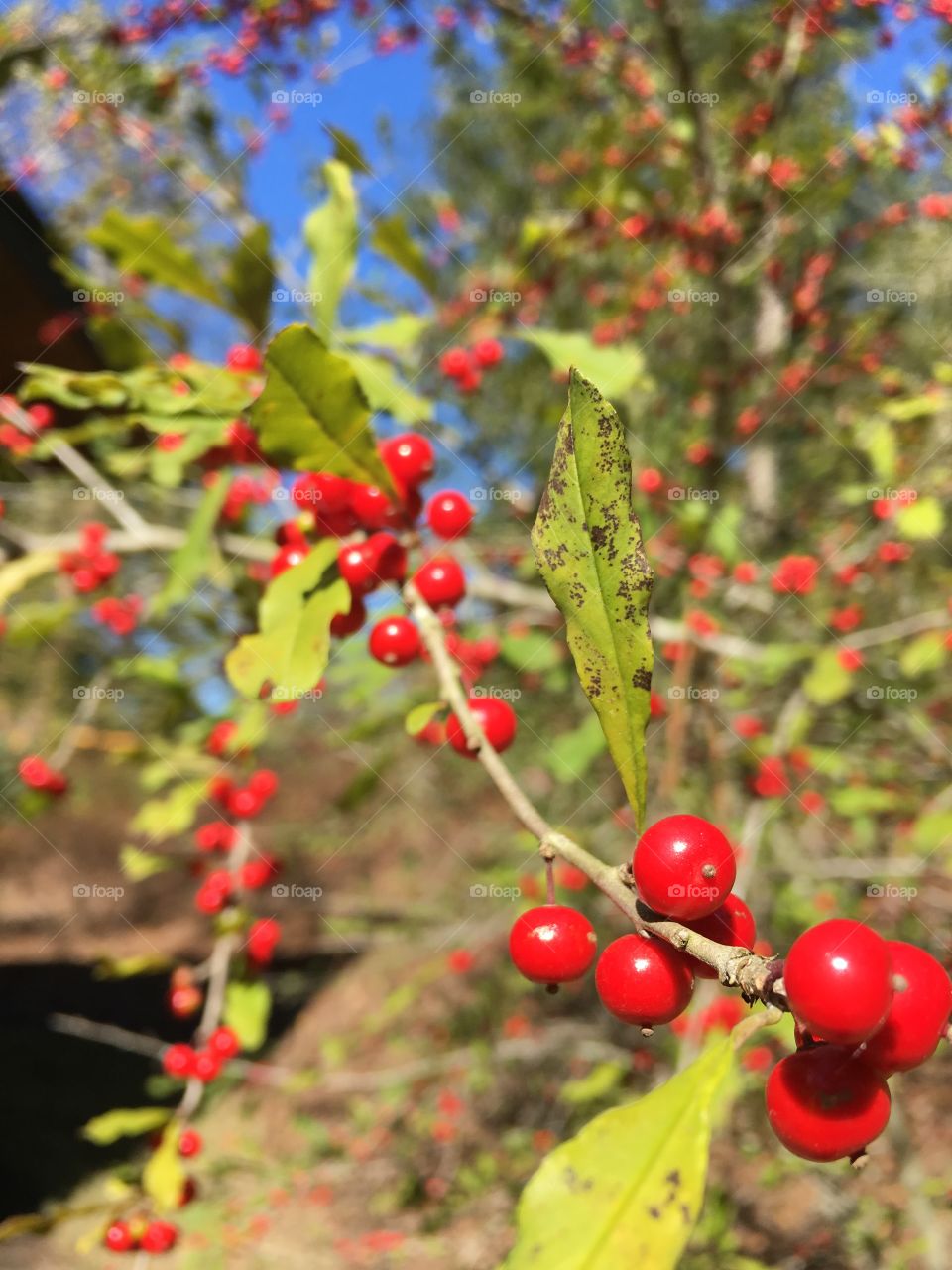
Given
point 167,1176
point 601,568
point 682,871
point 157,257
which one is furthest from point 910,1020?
point 167,1176

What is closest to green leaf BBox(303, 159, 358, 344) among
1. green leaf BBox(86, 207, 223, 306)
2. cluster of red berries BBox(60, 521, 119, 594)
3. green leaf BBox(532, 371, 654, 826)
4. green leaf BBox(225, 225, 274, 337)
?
green leaf BBox(225, 225, 274, 337)

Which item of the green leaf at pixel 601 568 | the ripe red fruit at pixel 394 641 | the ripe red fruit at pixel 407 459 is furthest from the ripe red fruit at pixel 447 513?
the green leaf at pixel 601 568

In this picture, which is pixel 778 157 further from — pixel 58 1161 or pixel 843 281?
pixel 58 1161

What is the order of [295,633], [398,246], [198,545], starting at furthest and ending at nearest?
[398,246] < [198,545] < [295,633]

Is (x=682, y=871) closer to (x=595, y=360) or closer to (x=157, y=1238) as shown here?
(x=595, y=360)

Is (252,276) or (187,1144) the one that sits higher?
(252,276)

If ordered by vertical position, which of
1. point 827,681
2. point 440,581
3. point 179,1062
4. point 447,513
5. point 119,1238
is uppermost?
point 827,681

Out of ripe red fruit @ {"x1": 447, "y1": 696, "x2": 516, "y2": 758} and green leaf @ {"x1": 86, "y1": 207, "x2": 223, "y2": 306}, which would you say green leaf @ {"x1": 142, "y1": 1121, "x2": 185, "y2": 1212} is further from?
green leaf @ {"x1": 86, "y1": 207, "x2": 223, "y2": 306}
